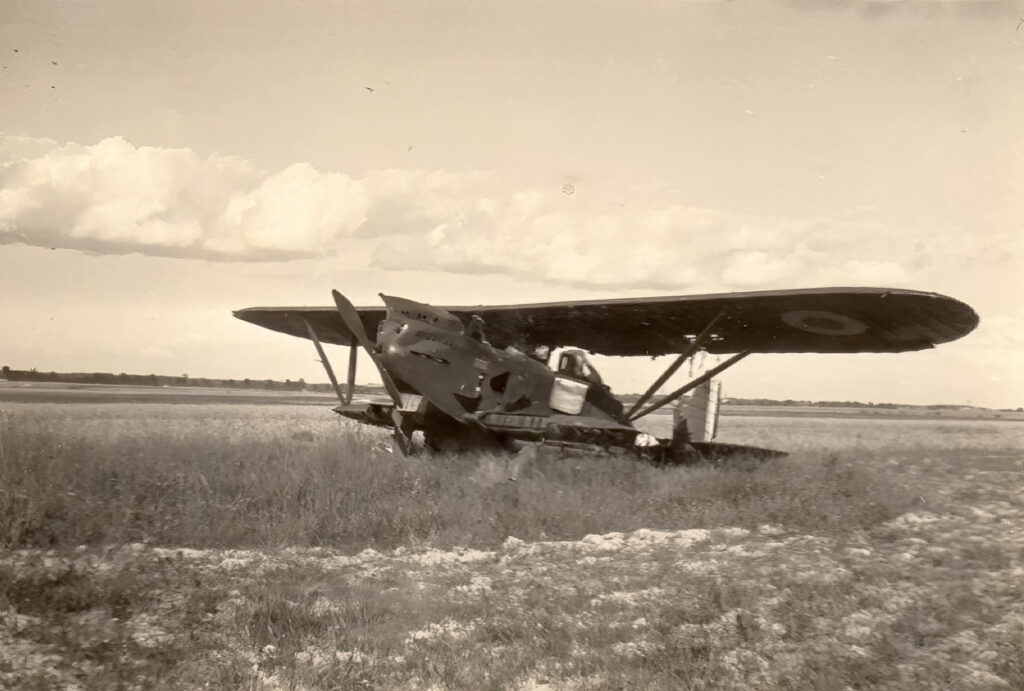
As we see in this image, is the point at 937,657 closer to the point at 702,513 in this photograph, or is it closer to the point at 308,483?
the point at 702,513

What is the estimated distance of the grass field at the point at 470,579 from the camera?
12.7ft

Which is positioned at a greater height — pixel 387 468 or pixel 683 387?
pixel 683 387

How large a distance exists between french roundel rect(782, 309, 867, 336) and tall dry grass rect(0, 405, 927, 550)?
1840 mm

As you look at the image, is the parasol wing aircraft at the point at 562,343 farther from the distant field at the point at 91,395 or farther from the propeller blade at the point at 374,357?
the distant field at the point at 91,395

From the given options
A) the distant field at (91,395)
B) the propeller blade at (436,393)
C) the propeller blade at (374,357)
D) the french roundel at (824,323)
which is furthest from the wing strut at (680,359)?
the distant field at (91,395)

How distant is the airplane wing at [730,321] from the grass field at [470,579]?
2.08 m

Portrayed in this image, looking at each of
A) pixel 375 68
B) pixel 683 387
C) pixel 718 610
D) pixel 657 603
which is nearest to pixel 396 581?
pixel 657 603

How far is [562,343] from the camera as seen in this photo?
38.4 feet

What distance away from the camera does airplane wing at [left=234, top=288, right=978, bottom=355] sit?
25.8 feet

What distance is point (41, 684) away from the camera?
12.2ft

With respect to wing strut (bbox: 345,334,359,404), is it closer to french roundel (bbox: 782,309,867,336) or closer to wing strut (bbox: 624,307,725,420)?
wing strut (bbox: 624,307,725,420)

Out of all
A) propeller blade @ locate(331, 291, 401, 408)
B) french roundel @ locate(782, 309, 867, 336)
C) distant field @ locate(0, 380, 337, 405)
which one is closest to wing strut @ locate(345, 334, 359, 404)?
propeller blade @ locate(331, 291, 401, 408)

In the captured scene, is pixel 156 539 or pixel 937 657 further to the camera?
pixel 156 539

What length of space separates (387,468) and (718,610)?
473 cm
